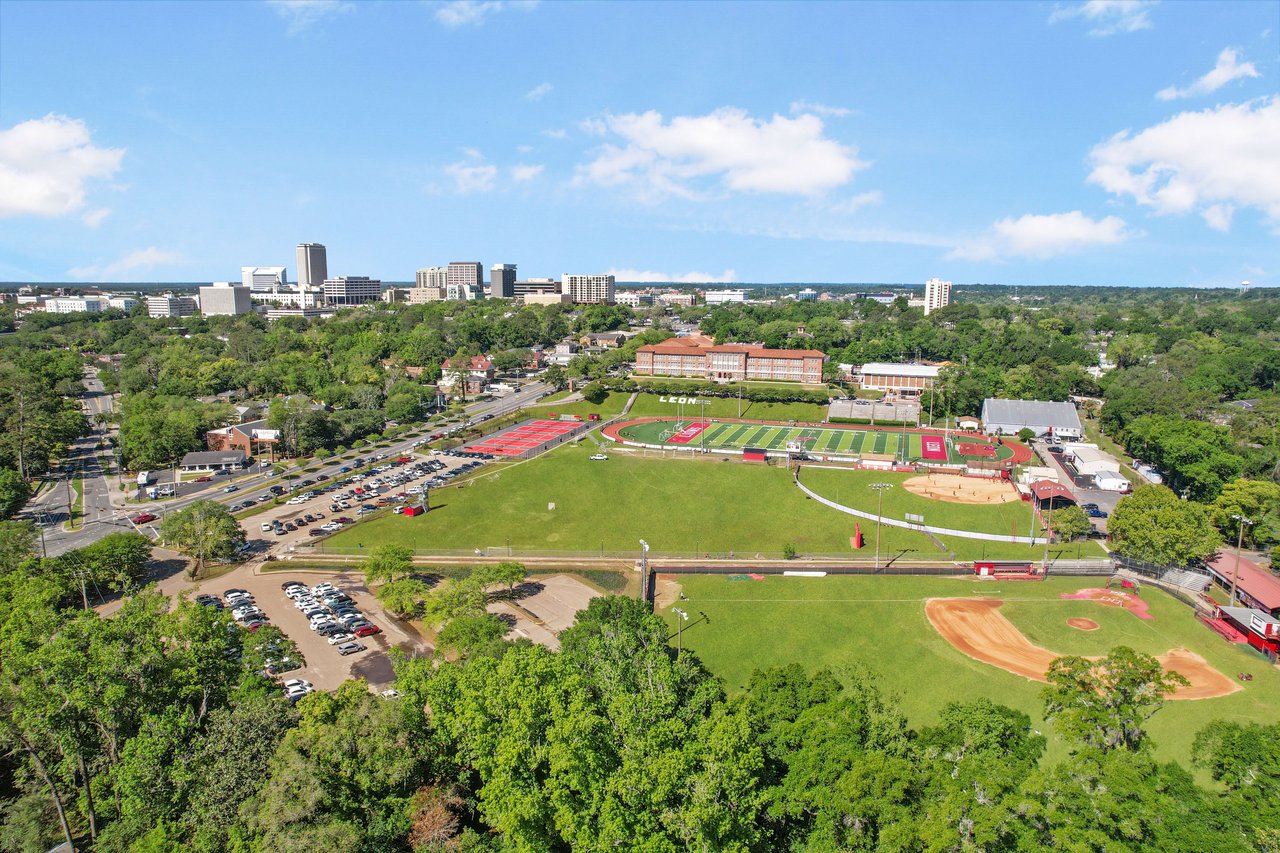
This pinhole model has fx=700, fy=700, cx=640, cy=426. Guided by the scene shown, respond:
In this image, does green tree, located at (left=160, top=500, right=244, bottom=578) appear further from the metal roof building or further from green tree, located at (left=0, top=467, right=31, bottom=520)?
the metal roof building

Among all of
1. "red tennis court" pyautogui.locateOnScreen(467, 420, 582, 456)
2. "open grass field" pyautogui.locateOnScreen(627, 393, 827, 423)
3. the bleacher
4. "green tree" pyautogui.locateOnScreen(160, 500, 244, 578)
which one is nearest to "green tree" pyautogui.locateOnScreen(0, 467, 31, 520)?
"green tree" pyautogui.locateOnScreen(160, 500, 244, 578)

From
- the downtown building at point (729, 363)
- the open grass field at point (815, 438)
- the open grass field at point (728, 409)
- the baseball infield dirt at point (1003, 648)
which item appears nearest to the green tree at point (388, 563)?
the baseball infield dirt at point (1003, 648)

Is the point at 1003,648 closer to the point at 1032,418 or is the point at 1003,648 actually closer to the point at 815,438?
the point at 815,438

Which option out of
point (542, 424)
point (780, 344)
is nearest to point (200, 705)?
point (542, 424)

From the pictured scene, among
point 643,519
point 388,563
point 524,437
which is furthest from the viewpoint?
point 524,437

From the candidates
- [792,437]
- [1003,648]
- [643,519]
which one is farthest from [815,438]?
[1003,648]

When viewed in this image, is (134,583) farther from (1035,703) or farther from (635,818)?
(1035,703)
